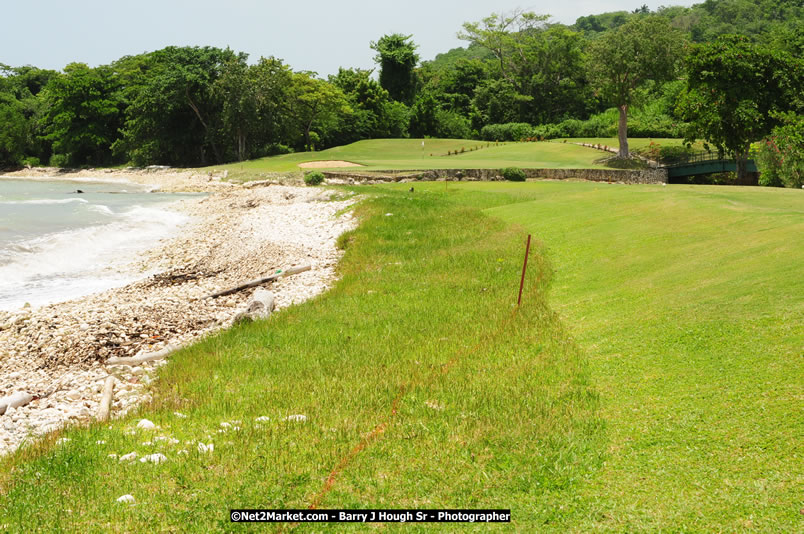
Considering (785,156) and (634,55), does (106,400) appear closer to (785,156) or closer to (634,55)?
(785,156)

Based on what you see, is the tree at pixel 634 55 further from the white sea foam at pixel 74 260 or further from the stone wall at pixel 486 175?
the white sea foam at pixel 74 260

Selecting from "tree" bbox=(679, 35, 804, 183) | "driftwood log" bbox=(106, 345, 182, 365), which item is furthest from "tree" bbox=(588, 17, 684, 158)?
"driftwood log" bbox=(106, 345, 182, 365)

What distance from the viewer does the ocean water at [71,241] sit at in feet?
71.2

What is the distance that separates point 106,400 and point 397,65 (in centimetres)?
10263

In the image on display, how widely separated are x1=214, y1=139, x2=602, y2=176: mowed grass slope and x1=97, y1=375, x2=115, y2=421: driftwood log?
145ft

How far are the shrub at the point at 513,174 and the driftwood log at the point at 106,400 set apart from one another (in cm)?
4068

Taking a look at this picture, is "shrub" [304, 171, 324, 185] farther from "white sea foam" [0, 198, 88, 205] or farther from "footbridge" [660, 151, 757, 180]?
"footbridge" [660, 151, 757, 180]

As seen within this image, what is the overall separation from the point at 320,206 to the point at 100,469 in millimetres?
29665

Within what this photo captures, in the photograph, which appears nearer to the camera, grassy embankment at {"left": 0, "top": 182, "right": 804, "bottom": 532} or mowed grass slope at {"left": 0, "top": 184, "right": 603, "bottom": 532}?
grassy embankment at {"left": 0, "top": 182, "right": 804, "bottom": 532}

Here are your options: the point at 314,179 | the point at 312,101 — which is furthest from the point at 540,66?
the point at 314,179

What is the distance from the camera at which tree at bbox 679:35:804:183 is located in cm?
4366

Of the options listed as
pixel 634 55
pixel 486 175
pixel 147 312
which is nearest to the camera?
pixel 147 312

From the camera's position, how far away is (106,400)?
10.4 m

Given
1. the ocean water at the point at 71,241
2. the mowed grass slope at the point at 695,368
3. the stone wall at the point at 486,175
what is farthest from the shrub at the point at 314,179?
the mowed grass slope at the point at 695,368
